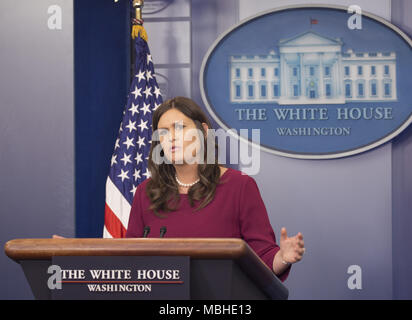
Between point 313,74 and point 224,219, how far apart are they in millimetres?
1602

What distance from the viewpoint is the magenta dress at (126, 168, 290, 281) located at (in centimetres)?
167

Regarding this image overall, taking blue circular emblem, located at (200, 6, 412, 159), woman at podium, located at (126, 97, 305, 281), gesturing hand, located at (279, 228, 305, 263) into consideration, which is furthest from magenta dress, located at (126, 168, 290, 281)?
blue circular emblem, located at (200, 6, 412, 159)

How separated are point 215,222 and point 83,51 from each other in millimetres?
1519

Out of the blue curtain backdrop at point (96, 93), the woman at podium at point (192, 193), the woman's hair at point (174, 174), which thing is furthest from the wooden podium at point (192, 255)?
the blue curtain backdrop at point (96, 93)

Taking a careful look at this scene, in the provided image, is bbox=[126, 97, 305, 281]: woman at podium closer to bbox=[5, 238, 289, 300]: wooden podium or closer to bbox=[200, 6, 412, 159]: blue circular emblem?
bbox=[5, 238, 289, 300]: wooden podium

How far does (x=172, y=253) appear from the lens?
3.14 ft

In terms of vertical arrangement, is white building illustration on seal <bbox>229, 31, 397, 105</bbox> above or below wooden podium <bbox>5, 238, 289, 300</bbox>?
above

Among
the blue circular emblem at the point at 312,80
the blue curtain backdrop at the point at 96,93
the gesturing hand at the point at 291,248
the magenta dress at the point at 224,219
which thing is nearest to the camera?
the gesturing hand at the point at 291,248

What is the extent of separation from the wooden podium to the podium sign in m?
0.02

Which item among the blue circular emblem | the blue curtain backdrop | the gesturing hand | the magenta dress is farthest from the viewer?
the blue circular emblem

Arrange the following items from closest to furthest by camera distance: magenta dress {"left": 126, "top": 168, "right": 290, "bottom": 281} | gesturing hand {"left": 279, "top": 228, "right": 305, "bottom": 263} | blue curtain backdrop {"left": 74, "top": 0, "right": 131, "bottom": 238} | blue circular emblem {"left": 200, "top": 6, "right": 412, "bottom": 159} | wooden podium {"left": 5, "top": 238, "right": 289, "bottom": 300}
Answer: wooden podium {"left": 5, "top": 238, "right": 289, "bottom": 300}
gesturing hand {"left": 279, "top": 228, "right": 305, "bottom": 263}
magenta dress {"left": 126, "top": 168, "right": 290, "bottom": 281}
blue curtain backdrop {"left": 74, "top": 0, "right": 131, "bottom": 238}
blue circular emblem {"left": 200, "top": 6, "right": 412, "bottom": 159}

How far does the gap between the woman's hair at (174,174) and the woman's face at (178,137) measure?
0.03 meters

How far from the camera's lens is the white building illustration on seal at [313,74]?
2.96 m

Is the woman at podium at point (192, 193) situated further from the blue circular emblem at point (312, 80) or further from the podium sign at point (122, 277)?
the blue circular emblem at point (312, 80)
